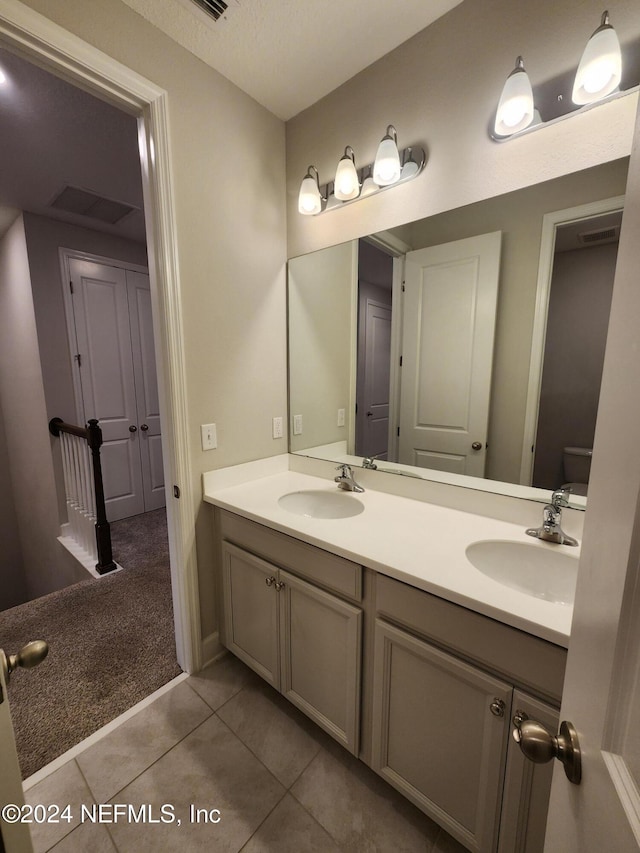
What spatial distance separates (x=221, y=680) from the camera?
1.58 metres

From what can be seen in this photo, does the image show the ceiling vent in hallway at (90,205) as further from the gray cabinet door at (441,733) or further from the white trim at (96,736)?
the gray cabinet door at (441,733)

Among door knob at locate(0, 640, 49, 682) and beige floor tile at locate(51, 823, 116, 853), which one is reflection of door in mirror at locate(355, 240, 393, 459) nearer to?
door knob at locate(0, 640, 49, 682)

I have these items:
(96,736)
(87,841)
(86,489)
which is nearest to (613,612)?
(87,841)

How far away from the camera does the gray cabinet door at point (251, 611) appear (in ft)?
4.48

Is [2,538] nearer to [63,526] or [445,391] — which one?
[63,526]

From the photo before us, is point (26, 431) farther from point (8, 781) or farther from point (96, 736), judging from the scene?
point (8, 781)

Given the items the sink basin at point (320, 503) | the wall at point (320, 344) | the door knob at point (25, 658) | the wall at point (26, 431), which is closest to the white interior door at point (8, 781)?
the door knob at point (25, 658)

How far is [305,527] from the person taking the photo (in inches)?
46.8

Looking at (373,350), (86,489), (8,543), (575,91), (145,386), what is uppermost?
(575,91)

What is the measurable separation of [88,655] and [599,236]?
2.67 m

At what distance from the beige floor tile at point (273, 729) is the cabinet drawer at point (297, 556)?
66 cm

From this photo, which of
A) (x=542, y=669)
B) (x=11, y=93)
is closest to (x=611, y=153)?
(x=542, y=669)

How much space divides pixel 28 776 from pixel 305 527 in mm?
1268

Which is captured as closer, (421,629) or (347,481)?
(421,629)
